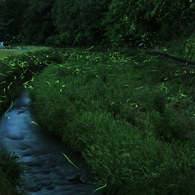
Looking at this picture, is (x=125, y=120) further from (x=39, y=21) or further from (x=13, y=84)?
(x=39, y=21)

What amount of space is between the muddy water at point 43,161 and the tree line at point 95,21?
43.0 ft

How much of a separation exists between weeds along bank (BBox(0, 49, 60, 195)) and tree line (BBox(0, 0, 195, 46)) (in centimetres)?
739

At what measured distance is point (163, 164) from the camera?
6418mm

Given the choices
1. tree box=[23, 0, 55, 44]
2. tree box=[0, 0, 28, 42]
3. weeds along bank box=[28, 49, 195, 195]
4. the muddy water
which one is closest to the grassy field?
weeds along bank box=[28, 49, 195, 195]

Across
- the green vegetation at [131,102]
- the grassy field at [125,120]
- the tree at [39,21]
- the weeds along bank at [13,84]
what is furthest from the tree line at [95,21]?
the weeds along bank at [13,84]

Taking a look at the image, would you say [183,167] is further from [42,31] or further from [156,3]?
[42,31]

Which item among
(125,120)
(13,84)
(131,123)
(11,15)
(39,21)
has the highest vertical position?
(11,15)

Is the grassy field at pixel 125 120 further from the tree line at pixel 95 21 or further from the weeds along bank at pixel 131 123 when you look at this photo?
the tree line at pixel 95 21

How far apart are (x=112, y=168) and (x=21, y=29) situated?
53720 mm

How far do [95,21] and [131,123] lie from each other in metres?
31.1

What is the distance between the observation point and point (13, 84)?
59.6 ft

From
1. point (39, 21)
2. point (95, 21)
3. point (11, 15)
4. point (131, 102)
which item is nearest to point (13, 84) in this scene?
point (131, 102)

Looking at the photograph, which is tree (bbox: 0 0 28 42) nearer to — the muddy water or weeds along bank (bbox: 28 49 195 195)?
weeds along bank (bbox: 28 49 195 195)

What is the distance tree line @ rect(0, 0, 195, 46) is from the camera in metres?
23.5
